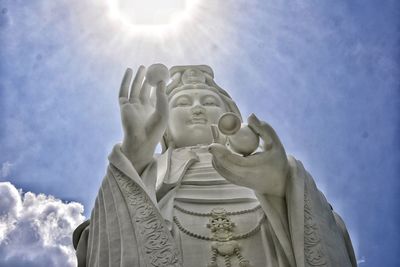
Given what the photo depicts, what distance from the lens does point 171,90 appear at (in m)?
8.30

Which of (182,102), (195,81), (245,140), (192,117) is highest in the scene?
(195,81)

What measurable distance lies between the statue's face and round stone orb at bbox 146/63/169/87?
152 centimetres

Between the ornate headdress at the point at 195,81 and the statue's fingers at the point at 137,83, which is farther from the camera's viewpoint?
the ornate headdress at the point at 195,81

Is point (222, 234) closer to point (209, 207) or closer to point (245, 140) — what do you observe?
point (209, 207)

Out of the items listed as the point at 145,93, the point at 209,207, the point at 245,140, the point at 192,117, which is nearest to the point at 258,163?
the point at 245,140

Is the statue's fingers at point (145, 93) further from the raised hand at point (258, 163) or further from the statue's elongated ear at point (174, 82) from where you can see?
the statue's elongated ear at point (174, 82)

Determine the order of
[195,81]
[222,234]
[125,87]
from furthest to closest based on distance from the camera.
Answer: [195,81]
[125,87]
[222,234]

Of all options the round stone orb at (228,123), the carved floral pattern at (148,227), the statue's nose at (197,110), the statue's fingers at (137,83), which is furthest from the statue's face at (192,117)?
the round stone orb at (228,123)

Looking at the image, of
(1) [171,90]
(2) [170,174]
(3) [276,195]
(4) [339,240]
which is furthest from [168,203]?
(1) [171,90]

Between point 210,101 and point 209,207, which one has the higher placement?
point 210,101

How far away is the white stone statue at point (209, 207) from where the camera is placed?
5332 mm

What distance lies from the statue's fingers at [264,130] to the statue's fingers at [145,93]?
1.35 m

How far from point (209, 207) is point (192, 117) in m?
1.92

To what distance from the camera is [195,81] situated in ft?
27.4
